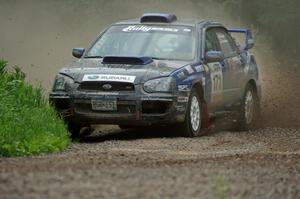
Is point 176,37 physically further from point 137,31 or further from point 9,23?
point 9,23

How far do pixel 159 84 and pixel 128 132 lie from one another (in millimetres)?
1795

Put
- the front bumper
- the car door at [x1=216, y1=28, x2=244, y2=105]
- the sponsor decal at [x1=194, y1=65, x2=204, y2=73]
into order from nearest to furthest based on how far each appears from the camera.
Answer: the front bumper → the sponsor decal at [x1=194, y1=65, x2=204, y2=73] → the car door at [x1=216, y1=28, x2=244, y2=105]

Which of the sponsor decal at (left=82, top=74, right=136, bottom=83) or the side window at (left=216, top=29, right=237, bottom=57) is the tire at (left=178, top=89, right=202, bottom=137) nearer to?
the sponsor decal at (left=82, top=74, right=136, bottom=83)

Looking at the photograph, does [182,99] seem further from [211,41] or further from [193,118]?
[211,41]

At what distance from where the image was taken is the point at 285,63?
82.2 ft

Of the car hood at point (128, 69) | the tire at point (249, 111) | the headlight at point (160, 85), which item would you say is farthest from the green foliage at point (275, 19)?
the headlight at point (160, 85)

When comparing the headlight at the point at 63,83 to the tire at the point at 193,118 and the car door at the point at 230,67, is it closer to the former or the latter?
the tire at the point at 193,118

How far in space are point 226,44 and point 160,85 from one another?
2.84 m

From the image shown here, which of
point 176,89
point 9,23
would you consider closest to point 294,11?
point 9,23

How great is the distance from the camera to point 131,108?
12102 millimetres

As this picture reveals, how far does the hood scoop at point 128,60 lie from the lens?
495 inches

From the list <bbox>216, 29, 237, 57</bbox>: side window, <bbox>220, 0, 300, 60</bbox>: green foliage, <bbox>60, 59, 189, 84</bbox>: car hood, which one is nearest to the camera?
<bbox>60, 59, 189, 84</bbox>: car hood

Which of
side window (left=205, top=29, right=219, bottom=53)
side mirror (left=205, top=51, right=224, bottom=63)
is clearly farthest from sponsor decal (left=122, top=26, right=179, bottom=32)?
side mirror (left=205, top=51, right=224, bottom=63)

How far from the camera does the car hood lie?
12.2 metres
